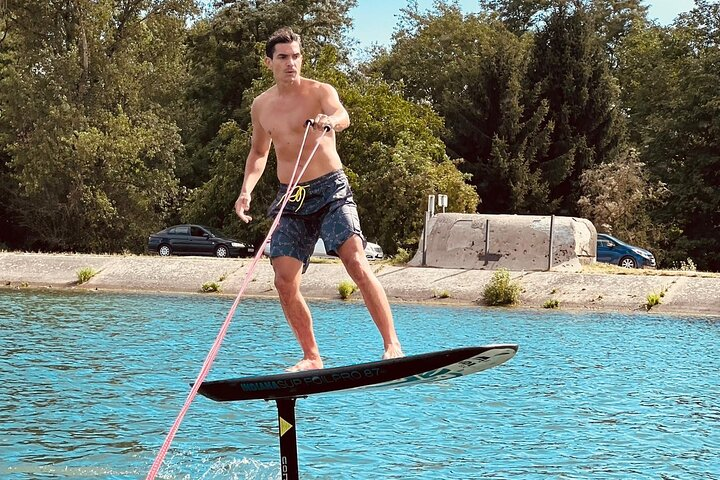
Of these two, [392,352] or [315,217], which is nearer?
[392,352]

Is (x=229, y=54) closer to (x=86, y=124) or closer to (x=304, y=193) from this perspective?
(x=86, y=124)

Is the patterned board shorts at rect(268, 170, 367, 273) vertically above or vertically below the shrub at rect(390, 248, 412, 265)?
above

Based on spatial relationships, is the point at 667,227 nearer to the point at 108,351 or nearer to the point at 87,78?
the point at 87,78

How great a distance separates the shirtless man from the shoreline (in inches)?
824

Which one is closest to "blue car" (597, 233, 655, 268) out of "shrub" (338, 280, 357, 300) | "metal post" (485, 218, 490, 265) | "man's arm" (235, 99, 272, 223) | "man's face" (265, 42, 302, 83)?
"metal post" (485, 218, 490, 265)

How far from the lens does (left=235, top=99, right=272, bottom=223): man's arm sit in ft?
24.6

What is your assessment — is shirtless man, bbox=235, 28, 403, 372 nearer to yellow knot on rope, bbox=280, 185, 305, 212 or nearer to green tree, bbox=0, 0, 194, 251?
yellow knot on rope, bbox=280, 185, 305, 212

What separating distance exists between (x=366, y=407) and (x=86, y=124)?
36.4m

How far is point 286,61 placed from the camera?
7195 millimetres

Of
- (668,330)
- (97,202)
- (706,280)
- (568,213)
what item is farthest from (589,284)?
(97,202)

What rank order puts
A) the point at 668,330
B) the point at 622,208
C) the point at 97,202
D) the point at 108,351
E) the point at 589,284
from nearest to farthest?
the point at 108,351 < the point at 668,330 < the point at 589,284 < the point at 622,208 < the point at 97,202

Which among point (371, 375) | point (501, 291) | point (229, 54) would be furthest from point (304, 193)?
point (229, 54)

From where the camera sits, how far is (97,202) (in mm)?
47625

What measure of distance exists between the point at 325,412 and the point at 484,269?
18.4 m
